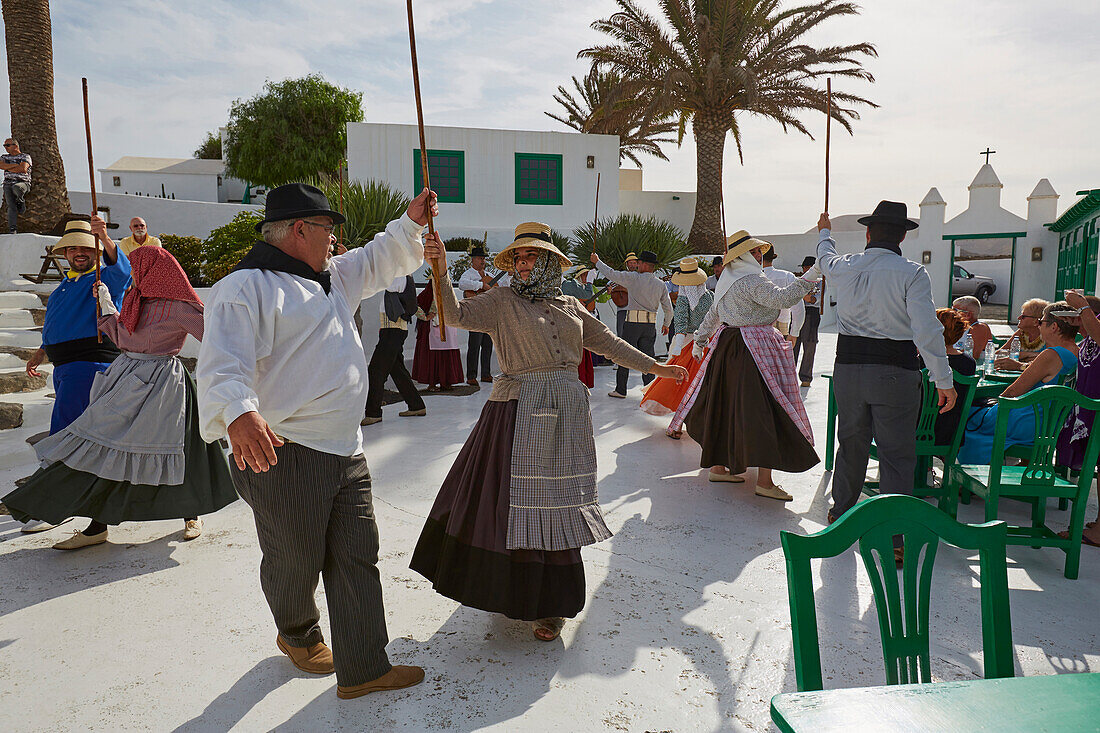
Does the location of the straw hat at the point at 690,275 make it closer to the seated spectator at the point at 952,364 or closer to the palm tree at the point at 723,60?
the seated spectator at the point at 952,364

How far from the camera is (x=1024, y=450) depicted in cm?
430

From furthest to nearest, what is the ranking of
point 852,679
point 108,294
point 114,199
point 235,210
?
point 235,210, point 114,199, point 108,294, point 852,679

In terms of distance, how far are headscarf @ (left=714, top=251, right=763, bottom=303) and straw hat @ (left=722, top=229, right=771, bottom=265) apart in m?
0.04

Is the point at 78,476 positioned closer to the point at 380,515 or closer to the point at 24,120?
the point at 380,515

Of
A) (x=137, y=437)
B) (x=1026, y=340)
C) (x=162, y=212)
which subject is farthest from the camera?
(x=162, y=212)

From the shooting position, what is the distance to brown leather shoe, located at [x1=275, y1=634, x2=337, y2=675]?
275cm

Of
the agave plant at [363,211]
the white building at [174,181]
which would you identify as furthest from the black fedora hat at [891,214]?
the white building at [174,181]

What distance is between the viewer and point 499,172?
1900 centimetres

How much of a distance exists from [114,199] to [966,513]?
22.7 meters

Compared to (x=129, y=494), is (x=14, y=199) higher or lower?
higher

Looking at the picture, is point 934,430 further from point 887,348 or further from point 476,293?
point 476,293

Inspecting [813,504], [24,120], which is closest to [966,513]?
[813,504]

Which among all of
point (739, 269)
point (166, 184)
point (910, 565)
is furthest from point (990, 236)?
point (166, 184)

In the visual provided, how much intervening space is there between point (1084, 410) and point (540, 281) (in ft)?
10.8
